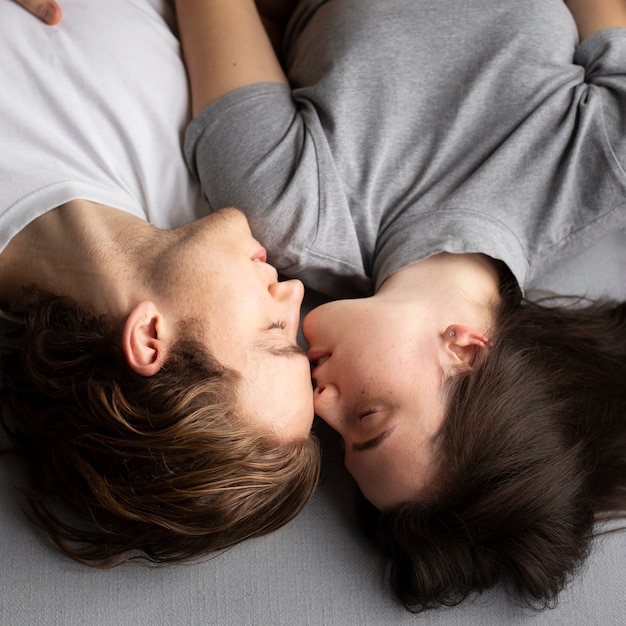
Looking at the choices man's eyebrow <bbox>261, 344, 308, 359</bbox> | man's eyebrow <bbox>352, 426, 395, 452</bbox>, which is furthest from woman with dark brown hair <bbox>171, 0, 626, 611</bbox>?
man's eyebrow <bbox>261, 344, 308, 359</bbox>

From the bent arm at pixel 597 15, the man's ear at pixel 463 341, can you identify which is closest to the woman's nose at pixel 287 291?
the man's ear at pixel 463 341

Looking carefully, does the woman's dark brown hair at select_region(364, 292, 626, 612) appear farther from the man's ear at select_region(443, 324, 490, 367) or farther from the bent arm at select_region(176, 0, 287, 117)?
the bent arm at select_region(176, 0, 287, 117)

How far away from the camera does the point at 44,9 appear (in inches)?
47.4

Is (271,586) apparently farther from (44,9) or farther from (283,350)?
(44,9)

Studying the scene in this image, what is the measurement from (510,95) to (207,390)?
0.77 meters

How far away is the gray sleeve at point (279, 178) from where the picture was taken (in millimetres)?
1201

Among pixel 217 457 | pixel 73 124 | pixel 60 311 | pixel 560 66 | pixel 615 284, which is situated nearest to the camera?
pixel 217 457

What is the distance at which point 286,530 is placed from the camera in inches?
47.2

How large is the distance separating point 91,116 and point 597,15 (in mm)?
987

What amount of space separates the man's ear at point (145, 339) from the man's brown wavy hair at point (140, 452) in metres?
0.02

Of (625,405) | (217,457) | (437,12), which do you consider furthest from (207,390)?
(437,12)

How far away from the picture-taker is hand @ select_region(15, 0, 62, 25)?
120 cm

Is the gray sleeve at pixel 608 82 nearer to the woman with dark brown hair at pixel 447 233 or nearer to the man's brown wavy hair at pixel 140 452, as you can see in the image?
the woman with dark brown hair at pixel 447 233

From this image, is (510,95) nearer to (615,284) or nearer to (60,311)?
(615,284)
